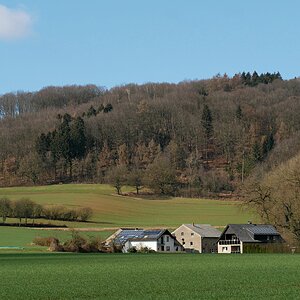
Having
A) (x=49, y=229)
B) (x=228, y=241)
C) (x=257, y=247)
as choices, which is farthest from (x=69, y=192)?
(x=257, y=247)

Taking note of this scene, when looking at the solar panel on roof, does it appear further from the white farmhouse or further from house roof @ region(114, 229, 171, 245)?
house roof @ region(114, 229, 171, 245)

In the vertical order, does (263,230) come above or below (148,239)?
above

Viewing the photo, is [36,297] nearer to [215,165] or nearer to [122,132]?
[215,165]

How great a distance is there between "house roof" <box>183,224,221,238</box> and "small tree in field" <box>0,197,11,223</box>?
2561 centimetres

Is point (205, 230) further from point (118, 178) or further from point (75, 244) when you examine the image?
point (118, 178)

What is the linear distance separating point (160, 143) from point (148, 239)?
81.7 m

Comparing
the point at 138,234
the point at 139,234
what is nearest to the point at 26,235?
the point at 138,234

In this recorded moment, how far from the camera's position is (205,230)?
324 ft

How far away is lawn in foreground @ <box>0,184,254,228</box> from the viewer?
107688 millimetres

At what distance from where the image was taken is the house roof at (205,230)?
9700 cm

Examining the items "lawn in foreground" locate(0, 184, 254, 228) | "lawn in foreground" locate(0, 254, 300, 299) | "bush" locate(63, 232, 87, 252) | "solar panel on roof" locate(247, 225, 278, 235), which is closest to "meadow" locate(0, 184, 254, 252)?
"lawn in foreground" locate(0, 184, 254, 228)

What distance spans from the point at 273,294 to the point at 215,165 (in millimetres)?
137100

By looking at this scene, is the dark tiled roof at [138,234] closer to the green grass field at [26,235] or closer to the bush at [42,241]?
the green grass field at [26,235]

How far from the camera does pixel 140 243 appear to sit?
91.1m
